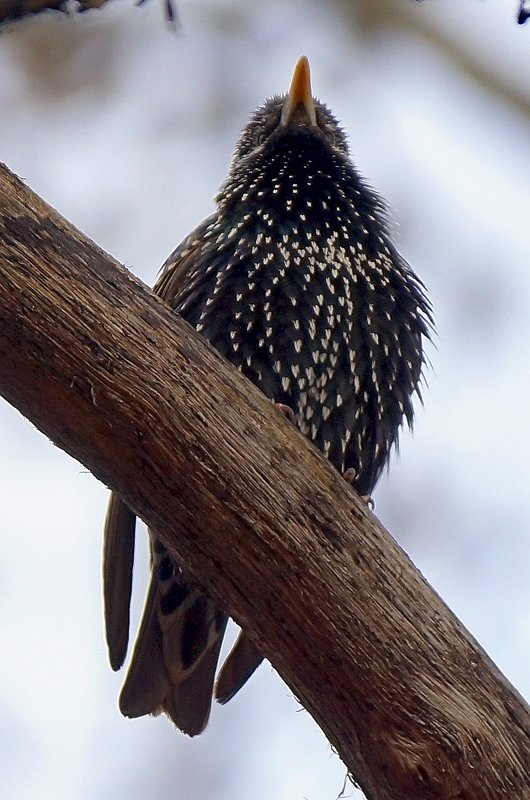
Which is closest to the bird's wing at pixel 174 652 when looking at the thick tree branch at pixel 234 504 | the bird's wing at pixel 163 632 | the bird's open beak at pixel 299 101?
the bird's wing at pixel 163 632

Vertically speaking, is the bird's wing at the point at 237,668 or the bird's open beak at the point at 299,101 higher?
the bird's open beak at the point at 299,101

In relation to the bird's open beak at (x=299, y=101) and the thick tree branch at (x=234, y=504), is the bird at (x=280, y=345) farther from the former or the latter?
the thick tree branch at (x=234, y=504)

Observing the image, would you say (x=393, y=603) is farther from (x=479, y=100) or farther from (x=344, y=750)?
(x=479, y=100)

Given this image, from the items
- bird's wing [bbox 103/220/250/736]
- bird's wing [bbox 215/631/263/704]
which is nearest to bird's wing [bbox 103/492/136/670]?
bird's wing [bbox 103/220/250/736]

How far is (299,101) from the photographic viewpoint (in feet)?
14.5

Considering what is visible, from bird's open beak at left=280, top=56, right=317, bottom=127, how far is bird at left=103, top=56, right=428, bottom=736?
39 cm

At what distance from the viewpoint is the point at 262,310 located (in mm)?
3707

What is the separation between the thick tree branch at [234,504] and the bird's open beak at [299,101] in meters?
2.01

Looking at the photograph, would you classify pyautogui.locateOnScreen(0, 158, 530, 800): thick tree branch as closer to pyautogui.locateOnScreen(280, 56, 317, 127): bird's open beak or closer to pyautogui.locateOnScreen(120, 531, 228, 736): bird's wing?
pyautogui.locateOnScreen(120, 531, 228, 736): bird's wing

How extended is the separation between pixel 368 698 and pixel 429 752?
0.17m

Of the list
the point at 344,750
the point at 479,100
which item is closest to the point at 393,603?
the point at 344,750

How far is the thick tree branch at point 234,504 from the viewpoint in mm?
2506

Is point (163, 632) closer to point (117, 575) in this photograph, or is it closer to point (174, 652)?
point (174, 652)

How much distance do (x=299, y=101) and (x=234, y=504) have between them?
7.66 feet
